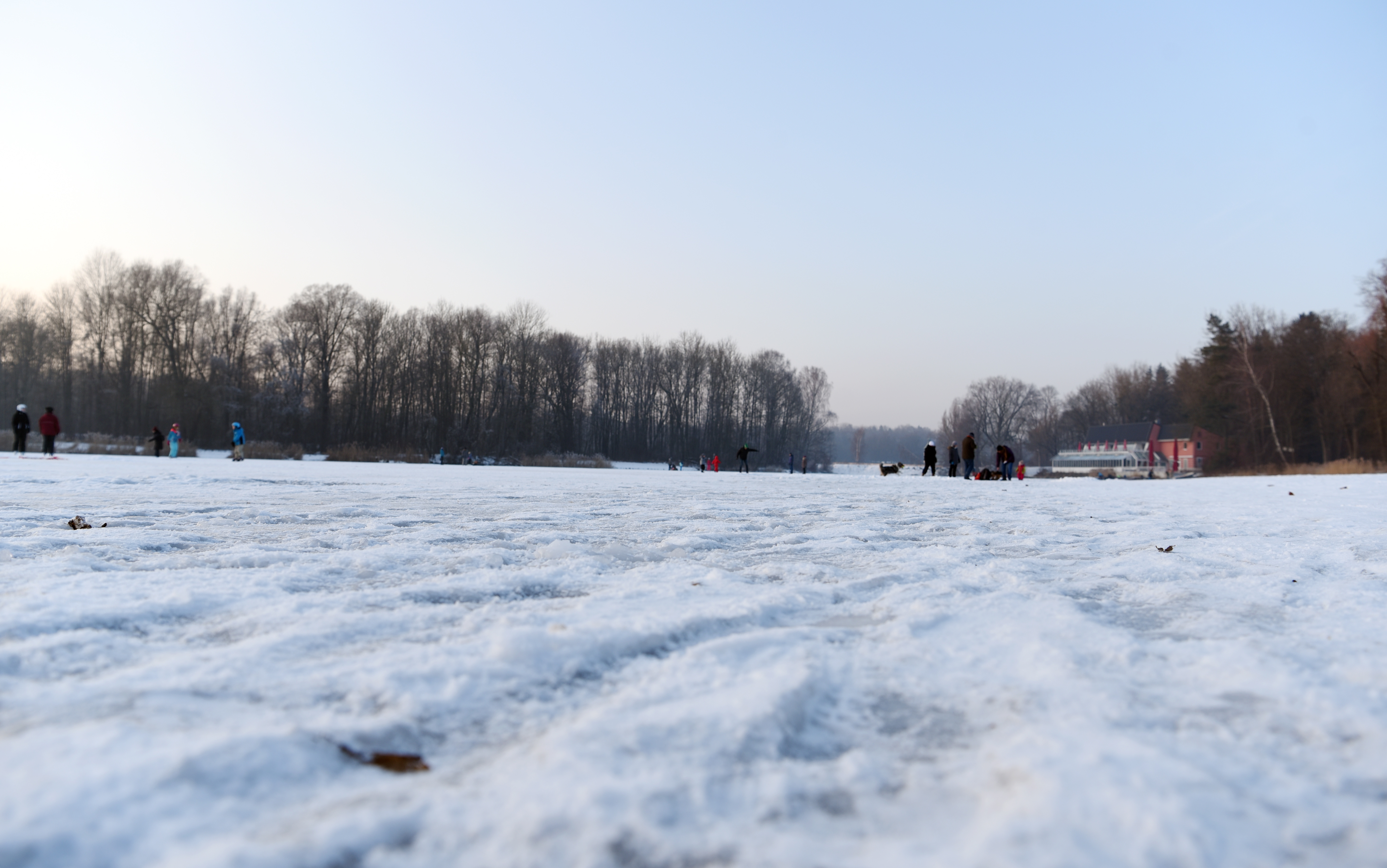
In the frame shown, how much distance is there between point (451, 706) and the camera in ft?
4.15

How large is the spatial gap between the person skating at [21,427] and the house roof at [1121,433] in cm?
8827

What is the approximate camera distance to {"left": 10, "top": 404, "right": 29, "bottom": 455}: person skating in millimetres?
18531

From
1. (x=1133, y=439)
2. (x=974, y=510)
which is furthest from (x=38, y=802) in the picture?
(x=1133, y=439)

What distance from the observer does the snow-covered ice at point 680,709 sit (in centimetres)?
85

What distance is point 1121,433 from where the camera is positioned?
80.4 meters

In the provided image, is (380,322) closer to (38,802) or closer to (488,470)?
(488,470)

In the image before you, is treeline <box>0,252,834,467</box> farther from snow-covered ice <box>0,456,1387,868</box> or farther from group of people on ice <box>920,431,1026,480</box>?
snow-covered ice <box>0,456,1387,868</box>

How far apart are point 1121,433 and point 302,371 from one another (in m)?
A: 80.8

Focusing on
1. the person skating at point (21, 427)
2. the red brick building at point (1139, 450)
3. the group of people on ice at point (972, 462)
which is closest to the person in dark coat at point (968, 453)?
the group of people on ice at point (972, 462)

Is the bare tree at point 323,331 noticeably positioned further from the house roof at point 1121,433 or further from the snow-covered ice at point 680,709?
the house roof at point 1121,433

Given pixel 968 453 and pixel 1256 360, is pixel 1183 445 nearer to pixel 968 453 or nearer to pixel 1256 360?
pixel 1256 360

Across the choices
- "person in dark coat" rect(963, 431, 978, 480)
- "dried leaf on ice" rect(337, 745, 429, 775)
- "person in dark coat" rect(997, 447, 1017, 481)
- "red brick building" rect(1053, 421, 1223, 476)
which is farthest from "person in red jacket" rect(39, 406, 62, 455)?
"red brick building" rect(1053, 421, 1223, 476)

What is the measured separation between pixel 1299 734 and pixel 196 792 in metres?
1.68

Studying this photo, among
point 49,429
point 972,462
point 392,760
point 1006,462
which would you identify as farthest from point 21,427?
point 1006,462
